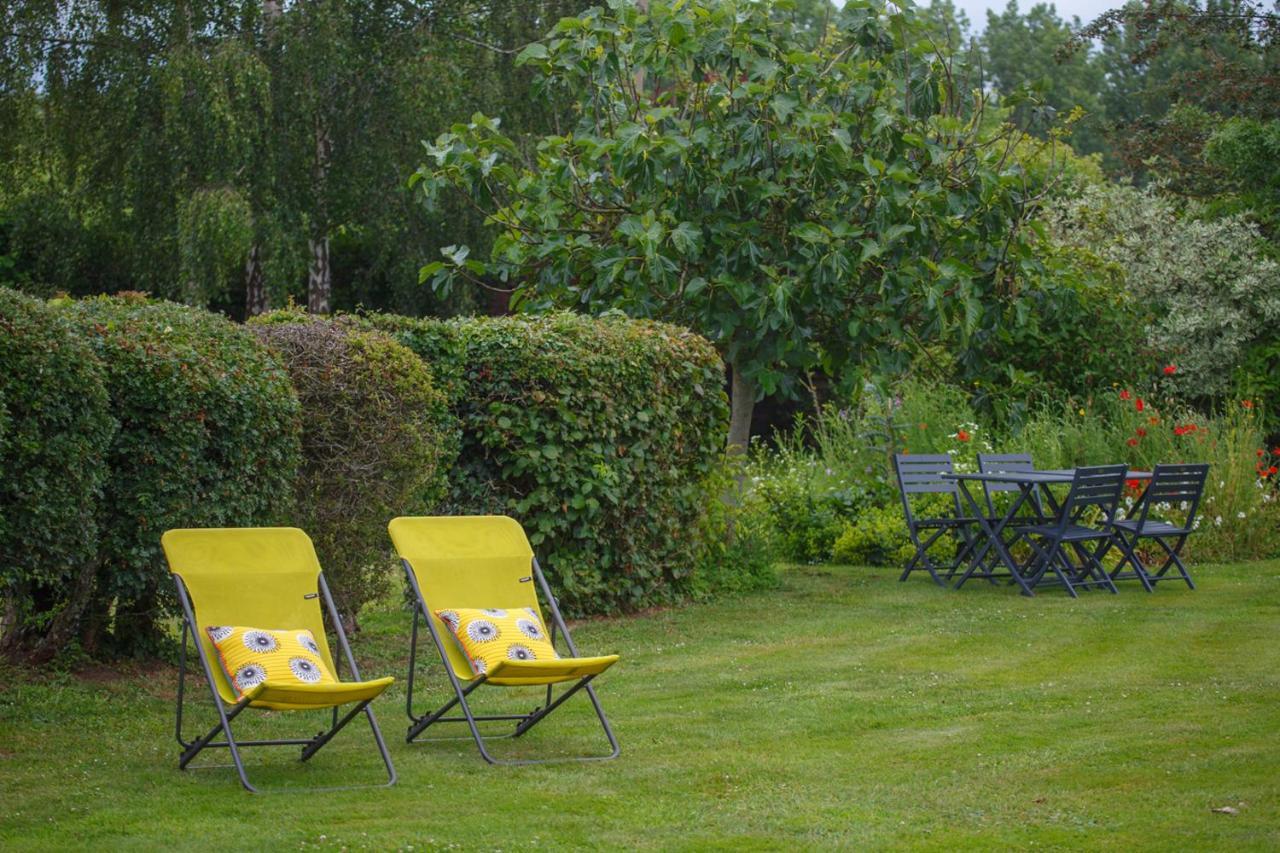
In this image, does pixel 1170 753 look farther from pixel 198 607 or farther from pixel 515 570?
pixel 198 607

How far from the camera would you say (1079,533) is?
11492mm

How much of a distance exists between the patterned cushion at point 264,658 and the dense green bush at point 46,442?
37.2 inches

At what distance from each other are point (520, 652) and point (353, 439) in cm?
220

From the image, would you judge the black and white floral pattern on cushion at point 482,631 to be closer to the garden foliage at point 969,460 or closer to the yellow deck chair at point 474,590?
the yellow deck chair at point 474,590

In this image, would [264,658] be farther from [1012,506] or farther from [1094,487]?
[1012,506]

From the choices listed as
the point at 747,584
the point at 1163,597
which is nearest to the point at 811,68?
the point at 747,584

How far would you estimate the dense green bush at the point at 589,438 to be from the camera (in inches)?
382

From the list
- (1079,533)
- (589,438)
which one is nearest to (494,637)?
(589,438)

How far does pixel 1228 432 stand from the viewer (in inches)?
557

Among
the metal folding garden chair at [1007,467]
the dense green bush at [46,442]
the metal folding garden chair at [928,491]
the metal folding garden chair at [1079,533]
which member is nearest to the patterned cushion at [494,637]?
the dense green bush at [46,442]

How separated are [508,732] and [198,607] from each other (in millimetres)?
1573

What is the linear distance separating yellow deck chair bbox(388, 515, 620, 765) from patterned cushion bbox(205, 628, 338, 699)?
0.56 metres

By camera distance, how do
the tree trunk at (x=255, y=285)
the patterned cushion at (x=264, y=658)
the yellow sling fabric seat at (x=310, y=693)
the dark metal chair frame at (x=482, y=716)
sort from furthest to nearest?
1. the tree trunk at (x=255, y=285)
2. the dark metal chair frame at (x=482, y=716)
3. the patterned cushion at (x=264, y=658)
4. the yellow sling fabric seat at (x=310, y=693)

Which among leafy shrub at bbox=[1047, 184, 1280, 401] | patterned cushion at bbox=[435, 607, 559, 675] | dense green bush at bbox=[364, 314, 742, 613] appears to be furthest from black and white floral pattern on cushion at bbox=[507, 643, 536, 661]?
leafy shrub at bbox=[1047, 184, 1280, 401]
